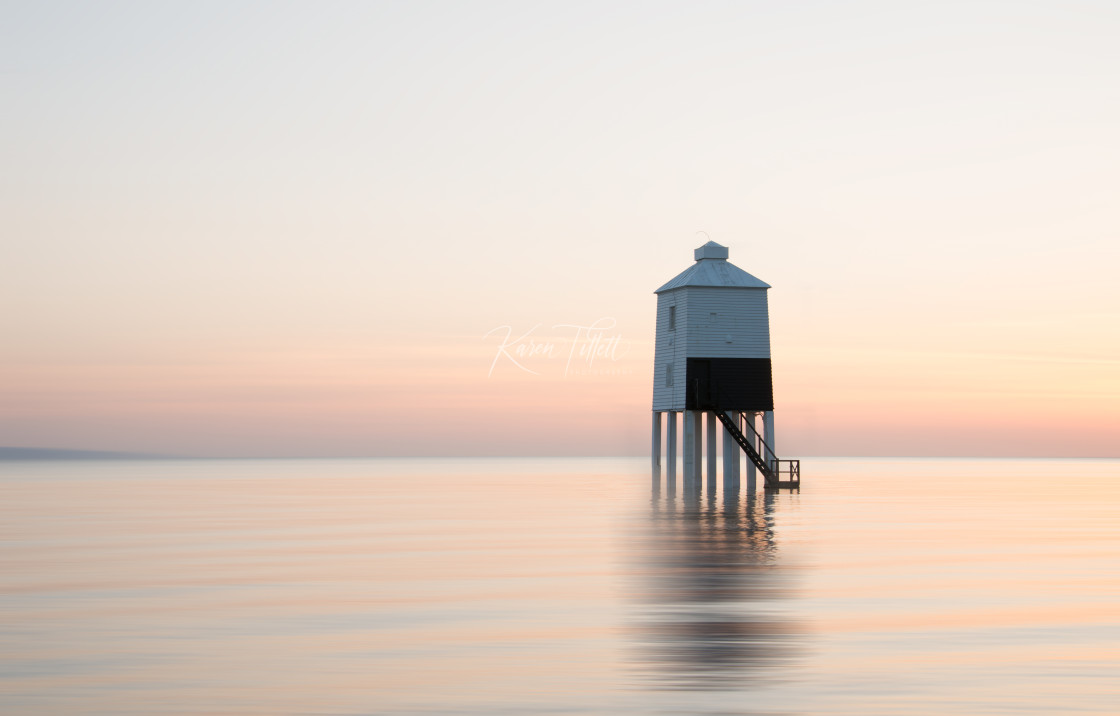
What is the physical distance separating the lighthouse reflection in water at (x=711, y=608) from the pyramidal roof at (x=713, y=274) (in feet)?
64.0

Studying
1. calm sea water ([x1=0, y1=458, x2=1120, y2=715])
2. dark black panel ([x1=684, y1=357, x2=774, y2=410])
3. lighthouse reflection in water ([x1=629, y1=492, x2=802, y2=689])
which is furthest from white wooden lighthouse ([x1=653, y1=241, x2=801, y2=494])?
lighthouse reflection in water ([x1=629, y1=492, x2=802, y2=689])

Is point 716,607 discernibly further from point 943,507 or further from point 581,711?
point 943,507

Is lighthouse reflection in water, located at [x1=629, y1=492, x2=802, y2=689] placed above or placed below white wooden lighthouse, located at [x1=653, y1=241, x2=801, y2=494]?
below

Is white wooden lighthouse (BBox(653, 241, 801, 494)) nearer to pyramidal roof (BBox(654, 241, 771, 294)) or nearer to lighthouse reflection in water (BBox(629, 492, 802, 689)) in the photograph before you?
pyramidal roof (BBox(654, 241, 771, 294))

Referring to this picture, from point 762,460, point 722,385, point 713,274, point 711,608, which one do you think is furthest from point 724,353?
point 711,608

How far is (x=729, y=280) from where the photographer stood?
5262 cm

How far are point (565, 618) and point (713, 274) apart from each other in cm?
3582

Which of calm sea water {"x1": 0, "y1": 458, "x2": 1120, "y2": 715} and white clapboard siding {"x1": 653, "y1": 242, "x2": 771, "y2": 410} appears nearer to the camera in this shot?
calm sea water {"x1": 0, "y1": 458, "x2": 1120, "y2": 715}

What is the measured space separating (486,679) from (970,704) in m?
4.90

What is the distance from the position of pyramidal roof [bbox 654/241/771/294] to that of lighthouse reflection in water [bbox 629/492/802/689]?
64.0 feet

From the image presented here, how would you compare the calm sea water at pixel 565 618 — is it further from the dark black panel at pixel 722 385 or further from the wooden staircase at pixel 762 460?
the dark black panel at pixel 722 385

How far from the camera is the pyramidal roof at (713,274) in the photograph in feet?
172

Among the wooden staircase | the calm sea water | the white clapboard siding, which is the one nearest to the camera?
the calm sea water

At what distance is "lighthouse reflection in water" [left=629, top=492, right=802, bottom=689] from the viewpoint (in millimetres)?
14133
